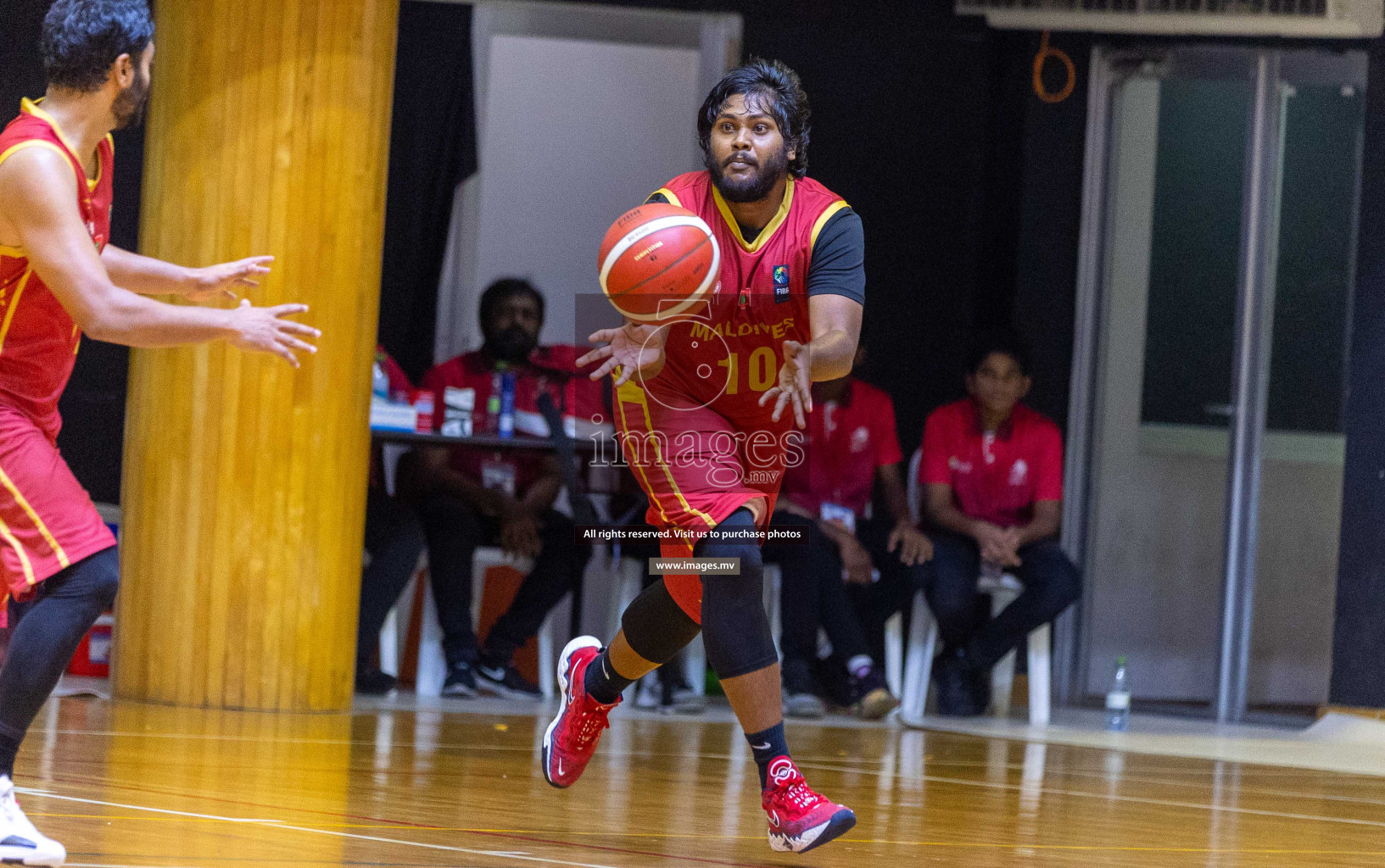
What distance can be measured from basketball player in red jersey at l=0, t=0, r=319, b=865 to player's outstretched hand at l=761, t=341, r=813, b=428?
A: 0.81 m

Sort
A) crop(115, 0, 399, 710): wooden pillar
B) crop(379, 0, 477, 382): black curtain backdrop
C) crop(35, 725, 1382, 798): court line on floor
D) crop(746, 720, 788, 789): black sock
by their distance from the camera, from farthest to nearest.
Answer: crop(379, 0, 477, 382): black curtain backdrop < crop(115, 0, 399, 710): wooden pillar < crop(35, 725, 1382, 798): court line on floor < crop(746, 720, 788, 789): black sock

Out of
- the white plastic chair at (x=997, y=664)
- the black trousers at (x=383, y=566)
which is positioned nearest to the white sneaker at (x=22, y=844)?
the black trousers at (x=383, y=566)

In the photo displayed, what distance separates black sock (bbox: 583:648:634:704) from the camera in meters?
3.18

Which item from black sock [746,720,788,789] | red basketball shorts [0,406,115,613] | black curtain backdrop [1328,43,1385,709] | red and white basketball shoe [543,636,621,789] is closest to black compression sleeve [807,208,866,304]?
black sock [746,720,788,789]

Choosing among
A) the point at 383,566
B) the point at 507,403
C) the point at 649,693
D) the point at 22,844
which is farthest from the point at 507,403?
the point at 22,844

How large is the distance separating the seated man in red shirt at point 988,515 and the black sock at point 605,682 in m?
3.23

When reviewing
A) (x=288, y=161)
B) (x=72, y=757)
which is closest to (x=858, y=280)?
(x=72, y=757)

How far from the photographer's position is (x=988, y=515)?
655 centimetres

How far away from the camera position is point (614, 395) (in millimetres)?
3068

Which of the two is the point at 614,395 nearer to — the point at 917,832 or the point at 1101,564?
the point at 917,832

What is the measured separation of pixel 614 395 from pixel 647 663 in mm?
545

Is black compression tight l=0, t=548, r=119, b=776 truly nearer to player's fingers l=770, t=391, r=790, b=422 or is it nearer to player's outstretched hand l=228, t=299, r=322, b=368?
player's outstretched hand l=228, t=299, r=322, b=368

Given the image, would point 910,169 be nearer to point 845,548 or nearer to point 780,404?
point 845,548

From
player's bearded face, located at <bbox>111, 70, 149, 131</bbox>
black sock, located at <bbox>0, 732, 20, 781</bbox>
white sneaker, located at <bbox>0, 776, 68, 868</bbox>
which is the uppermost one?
player's bearded face, located at <bbox>111, 70, 149, 131</bbox>
